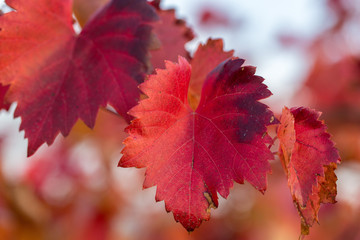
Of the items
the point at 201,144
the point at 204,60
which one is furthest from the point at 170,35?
the point at 201,144

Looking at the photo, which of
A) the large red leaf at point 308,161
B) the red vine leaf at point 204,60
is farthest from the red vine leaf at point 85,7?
the large red leaf at point 308,161

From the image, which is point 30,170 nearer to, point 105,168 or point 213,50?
point 105,168

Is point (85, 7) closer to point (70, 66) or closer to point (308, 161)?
point (70, 66)

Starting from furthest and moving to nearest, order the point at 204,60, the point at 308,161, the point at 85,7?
the point at 85,7
the point at 204,60
the point at 308,161

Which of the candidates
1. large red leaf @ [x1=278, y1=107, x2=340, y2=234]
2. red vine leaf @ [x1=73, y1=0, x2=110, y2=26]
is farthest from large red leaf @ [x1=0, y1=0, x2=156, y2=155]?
red vine leaf @ [x1=73, y1=0, x2=110, y2=26]

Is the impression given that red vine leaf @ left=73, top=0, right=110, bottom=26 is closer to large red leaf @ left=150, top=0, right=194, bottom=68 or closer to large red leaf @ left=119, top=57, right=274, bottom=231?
large red leaf @ left=150, top=0, right=194, bottom=68

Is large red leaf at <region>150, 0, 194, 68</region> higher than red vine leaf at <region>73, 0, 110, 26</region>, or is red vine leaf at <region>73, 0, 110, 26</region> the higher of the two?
large red leaf at <region>150, 0, 194, 68</region>

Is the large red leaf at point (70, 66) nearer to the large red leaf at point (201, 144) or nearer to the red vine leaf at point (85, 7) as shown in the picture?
the large red leaf at point (201, 144)
